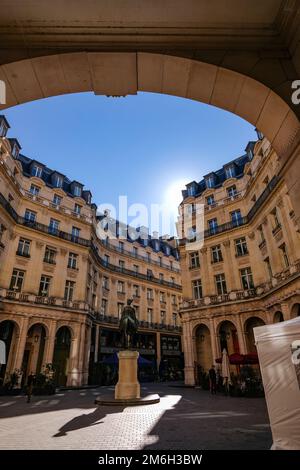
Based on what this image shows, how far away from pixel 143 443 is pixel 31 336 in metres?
24.1

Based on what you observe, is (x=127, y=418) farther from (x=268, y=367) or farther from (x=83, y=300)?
(x=83, y=300)

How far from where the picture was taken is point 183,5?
12.1 ft

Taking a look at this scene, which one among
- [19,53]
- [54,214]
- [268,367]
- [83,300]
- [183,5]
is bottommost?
[268,367]

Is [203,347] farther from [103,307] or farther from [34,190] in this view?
[34,190]

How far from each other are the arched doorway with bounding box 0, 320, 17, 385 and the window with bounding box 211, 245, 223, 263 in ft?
68.2

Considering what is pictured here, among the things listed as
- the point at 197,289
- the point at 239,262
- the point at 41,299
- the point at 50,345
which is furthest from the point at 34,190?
the point at 239,262

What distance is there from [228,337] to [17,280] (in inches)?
842

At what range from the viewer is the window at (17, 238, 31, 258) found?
86.7 ft

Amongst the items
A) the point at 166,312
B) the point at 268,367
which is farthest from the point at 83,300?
the point at 268,367

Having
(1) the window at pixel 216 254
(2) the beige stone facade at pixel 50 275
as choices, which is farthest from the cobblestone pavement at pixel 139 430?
(1) the window at pixel 216 254

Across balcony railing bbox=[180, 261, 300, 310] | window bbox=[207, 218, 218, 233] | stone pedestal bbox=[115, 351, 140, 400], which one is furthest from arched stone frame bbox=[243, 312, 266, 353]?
stone pedestal bbox=[115, 351, 140, 400]

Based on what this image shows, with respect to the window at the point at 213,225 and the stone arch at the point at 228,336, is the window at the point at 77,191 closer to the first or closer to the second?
the window at the point at 213,225

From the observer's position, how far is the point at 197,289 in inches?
1153

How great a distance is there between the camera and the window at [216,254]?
28.4 metres
